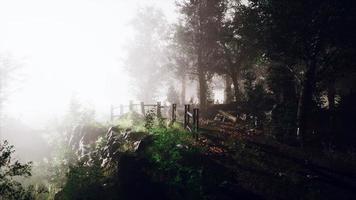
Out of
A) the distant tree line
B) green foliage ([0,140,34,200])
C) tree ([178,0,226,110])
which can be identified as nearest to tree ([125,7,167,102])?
tree ([178,0,226,110])

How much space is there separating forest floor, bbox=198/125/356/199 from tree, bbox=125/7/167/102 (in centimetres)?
3579

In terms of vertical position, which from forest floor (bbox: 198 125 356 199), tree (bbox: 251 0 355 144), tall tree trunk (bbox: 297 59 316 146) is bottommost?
forest floor (bbox: 198 125 356 199)

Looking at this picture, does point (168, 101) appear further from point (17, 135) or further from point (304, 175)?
point (304, 175)

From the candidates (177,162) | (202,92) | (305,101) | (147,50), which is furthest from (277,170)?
(147,50)

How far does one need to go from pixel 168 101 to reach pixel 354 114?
27.4m

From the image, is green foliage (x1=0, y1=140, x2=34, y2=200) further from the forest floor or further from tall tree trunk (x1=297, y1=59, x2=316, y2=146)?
tall tree trunk (x1=297, y1=59, x2=316, y2=146)

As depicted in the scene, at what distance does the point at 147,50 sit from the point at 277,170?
133 feet

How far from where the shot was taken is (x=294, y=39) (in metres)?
15.0

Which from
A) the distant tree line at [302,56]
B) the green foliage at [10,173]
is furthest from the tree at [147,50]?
the green foliage at [10,173]

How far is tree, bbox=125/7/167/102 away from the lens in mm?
50188

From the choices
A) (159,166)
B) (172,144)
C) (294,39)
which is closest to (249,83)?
(294,39)

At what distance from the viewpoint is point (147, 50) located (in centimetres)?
5009

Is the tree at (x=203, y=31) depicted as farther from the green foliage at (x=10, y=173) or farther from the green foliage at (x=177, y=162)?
the green foliage at (x=10, y=173)

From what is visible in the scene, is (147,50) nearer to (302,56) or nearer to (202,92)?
(202,92)
